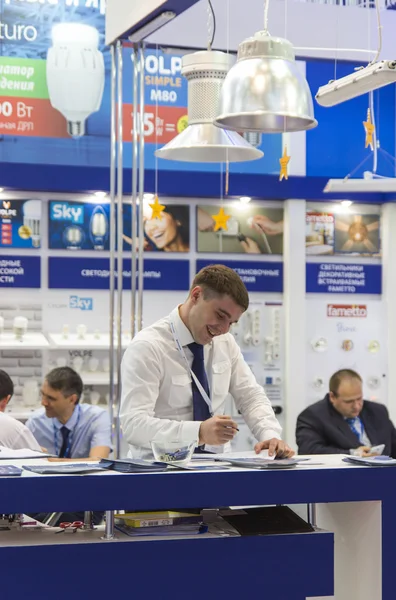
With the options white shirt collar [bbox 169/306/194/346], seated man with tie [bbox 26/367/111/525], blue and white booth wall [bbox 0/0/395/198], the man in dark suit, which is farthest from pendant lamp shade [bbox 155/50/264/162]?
blue and white booth wall [bbox 0/0/395/198]

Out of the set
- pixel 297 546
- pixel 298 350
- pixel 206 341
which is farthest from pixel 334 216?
pixel 297 546

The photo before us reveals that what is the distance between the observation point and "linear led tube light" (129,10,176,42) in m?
5.13

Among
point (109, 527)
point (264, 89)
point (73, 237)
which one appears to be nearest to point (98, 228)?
point (73, 237)

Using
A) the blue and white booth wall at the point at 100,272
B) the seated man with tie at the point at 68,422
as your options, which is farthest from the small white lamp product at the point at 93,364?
the seated man with tie at the point at 68,422

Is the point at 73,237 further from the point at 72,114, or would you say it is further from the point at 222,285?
the point at 222,285

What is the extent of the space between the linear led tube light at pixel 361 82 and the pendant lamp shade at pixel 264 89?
45cm

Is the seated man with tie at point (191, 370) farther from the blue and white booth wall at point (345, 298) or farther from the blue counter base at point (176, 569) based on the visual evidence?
the blue and white booth wall at point (345, 298)

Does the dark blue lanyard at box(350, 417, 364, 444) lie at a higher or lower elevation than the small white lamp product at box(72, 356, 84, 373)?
lower

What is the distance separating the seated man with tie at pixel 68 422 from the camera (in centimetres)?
655

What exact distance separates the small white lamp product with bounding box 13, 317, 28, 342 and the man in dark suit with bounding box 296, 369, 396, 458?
2506 mm

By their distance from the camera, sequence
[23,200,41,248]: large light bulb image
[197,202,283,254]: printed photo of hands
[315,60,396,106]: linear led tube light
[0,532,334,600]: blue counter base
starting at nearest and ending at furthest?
1. [0,532,334,600]: blue counter base
2. [315,60,396,106]: linear led tube light
3. [23,200,41,248]: large light bulb image
4. [197,202,283,254]: printed photo of hands

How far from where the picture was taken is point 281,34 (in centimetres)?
662

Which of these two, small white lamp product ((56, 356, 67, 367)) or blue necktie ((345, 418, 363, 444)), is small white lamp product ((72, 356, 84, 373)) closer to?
small white lamp product ((56, 356, 67, 367))

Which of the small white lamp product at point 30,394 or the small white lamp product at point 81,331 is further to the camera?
the small white lamp product at point 81,331
